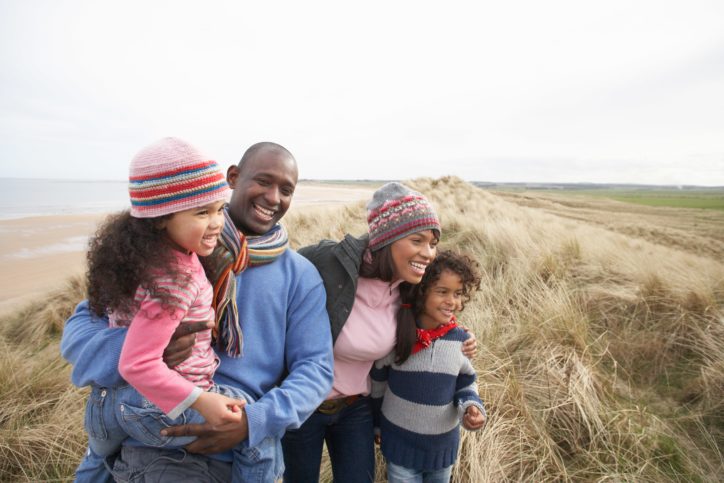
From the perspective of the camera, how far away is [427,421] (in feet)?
6.04

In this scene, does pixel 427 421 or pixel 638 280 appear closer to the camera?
pixel 427 421

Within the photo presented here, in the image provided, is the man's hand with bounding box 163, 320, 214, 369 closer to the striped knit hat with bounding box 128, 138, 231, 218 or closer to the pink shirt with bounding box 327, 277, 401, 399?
the striped knit hat with bounding box 128, 138, 231, 218

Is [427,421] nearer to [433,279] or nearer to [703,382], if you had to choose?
[433,279]

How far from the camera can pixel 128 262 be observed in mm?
1237

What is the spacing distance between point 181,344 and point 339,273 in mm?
775

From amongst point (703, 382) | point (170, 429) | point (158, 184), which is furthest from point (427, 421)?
point (703, 382)

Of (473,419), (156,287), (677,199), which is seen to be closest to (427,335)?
(473,419)

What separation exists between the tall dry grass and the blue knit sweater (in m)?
0.53

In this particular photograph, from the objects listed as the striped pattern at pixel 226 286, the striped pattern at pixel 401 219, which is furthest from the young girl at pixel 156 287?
the striped pattern at pixel 401 219

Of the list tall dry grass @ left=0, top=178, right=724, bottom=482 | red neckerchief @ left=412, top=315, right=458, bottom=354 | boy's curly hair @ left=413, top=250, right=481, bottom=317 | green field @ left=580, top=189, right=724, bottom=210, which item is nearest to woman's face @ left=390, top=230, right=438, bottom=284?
boy's curly hair @ left=413, top=250, right=481, bottom=317

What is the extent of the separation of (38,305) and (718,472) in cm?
767

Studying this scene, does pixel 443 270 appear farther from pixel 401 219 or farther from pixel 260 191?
pixel 260 191

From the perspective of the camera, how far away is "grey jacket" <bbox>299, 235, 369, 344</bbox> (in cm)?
179

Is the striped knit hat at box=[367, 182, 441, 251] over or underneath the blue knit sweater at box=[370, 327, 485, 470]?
over
